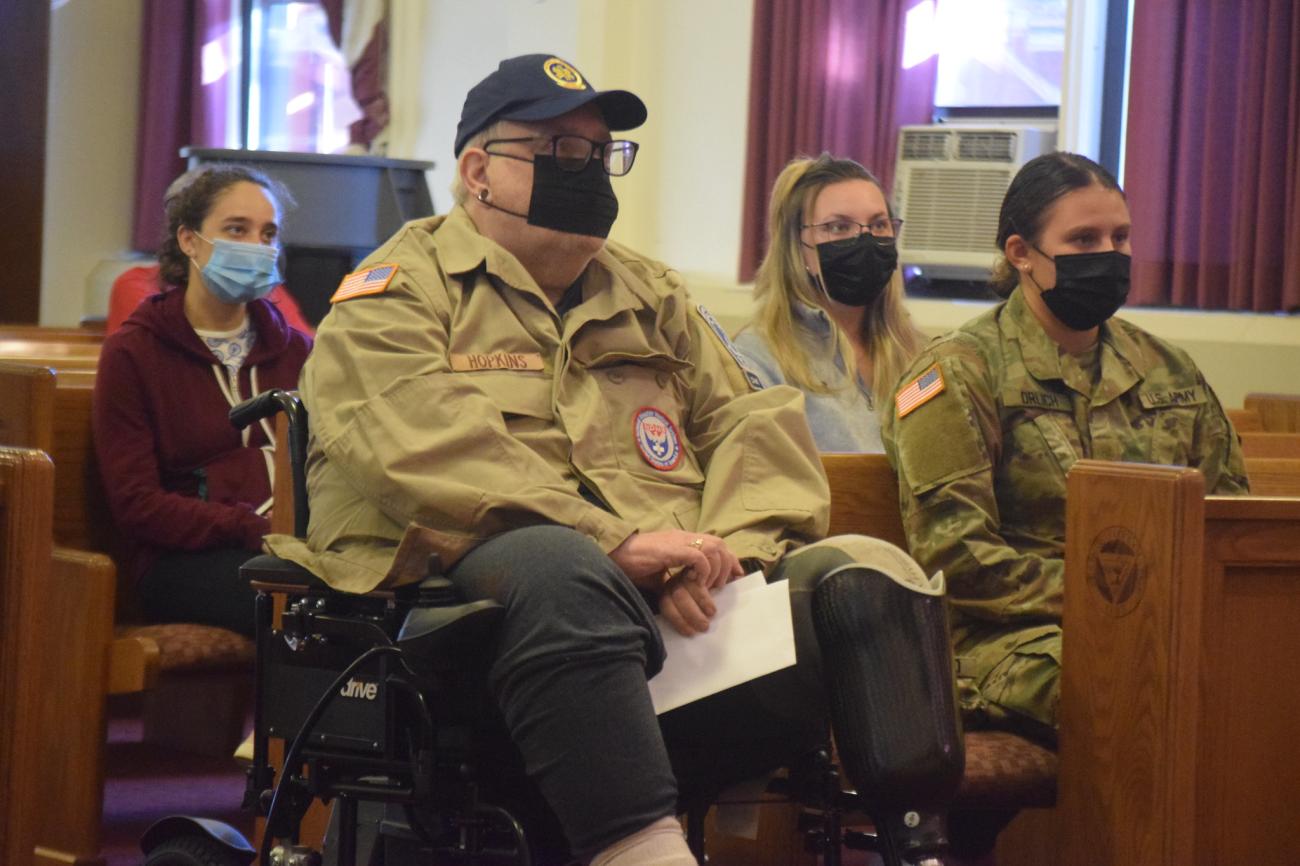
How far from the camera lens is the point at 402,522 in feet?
5.97

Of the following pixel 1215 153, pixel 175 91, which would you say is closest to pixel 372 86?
pixel 175 91

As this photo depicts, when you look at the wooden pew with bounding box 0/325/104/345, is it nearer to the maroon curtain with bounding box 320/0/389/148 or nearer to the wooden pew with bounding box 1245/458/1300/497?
the maroon curtain with bounding box 320/0/389/148

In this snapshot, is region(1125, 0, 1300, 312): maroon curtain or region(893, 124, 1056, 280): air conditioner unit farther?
region(893, 124, 1056, 280): air conditioner unit

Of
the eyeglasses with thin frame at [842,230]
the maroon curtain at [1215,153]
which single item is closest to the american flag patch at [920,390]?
the eyeglasses with thin frame at [842,230]

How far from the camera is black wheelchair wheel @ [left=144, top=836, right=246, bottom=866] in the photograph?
1975 millimetres

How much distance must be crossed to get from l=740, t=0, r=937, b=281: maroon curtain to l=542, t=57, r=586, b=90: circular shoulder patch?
4.18 meters

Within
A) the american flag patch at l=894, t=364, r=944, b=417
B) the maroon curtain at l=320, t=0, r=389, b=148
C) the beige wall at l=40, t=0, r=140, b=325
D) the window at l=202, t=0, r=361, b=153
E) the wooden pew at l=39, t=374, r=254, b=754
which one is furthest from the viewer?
the window at l=202, t=0, r=361, b=153

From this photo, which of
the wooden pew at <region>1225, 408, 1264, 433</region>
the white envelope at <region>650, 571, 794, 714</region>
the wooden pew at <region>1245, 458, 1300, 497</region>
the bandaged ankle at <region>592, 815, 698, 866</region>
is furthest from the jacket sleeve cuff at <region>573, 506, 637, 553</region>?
the wooden pew at <region>1225, 408, 1264, 433</region>

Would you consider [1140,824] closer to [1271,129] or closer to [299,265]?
[1271,129]

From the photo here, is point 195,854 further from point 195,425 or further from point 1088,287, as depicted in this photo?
point 1088,287

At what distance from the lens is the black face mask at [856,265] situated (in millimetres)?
3400

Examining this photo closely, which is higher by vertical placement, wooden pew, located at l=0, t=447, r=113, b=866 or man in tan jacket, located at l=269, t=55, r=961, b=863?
man in tan jacket, located at l=269, t=55, r=961, b=863

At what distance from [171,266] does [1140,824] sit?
7.70 feet

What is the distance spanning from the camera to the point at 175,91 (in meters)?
8.19
